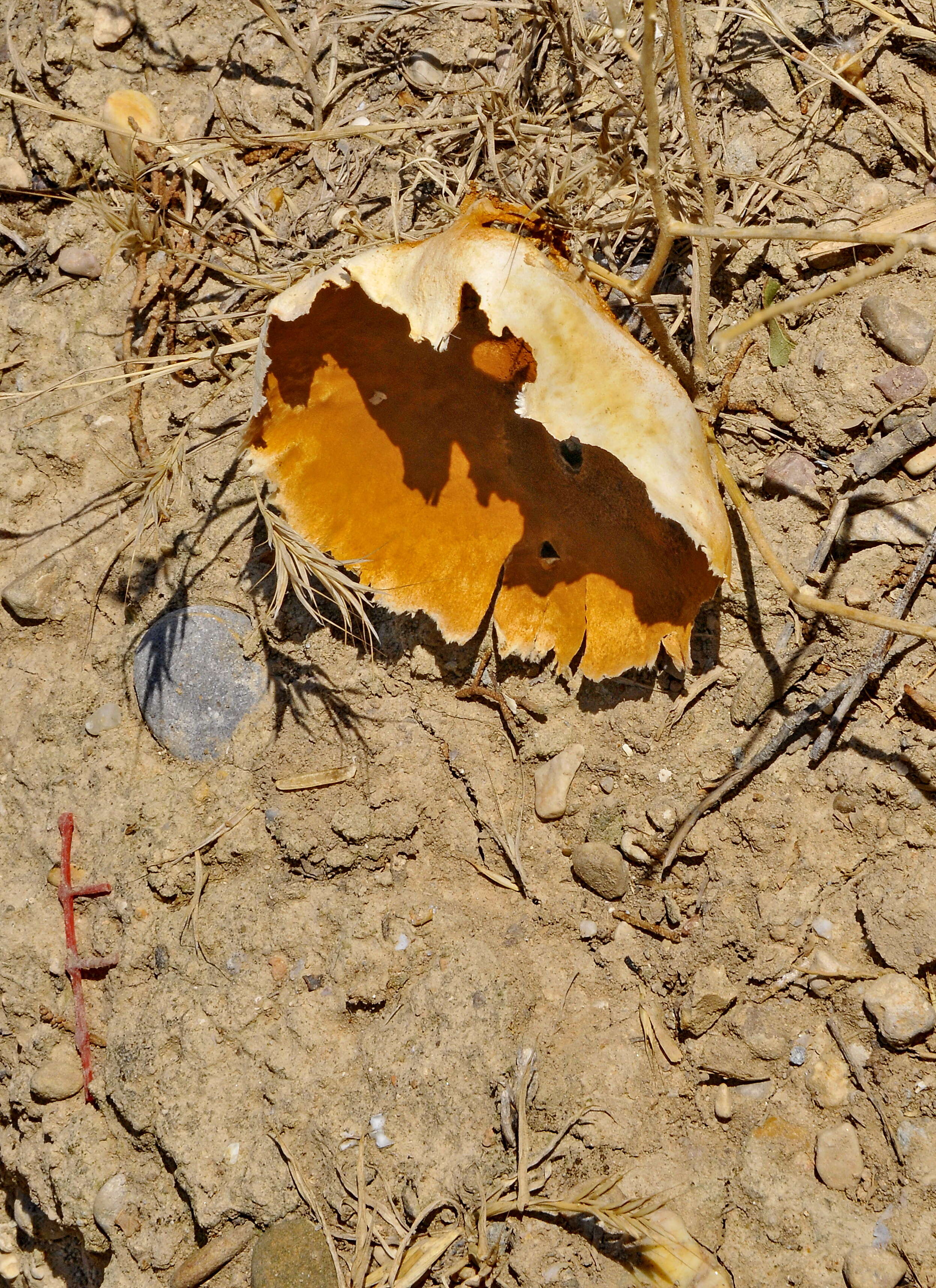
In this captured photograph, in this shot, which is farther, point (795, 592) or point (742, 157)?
point (742, 157)

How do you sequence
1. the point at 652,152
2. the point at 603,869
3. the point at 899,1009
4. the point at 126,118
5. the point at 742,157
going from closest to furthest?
the point at 652,152, the point at 899,1009, the point at 603,869, the point at 742,157, the point at 126,118

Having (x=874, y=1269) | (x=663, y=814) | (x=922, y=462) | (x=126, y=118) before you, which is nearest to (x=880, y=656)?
(x=922, y=462)

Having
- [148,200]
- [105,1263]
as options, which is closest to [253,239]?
[148,200]

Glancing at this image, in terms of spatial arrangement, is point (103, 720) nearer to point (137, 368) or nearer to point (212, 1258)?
point (137, 368)

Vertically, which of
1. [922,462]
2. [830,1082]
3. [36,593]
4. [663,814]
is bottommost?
[36,593]

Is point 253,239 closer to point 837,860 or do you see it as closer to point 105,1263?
point 837,860

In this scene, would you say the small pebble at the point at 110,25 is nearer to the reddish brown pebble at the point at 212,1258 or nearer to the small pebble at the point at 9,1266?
the reddish brown pebble at the point at 212,1258

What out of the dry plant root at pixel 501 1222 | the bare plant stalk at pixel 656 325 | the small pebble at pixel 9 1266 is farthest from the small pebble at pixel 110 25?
the small pebble at pixel 9 1266
